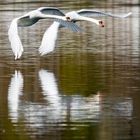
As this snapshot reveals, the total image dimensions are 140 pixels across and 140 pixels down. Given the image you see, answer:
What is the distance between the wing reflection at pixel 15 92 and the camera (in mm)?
11308

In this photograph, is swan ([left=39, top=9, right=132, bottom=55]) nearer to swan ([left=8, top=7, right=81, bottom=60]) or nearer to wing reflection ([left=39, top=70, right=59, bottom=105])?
swan ([left=8, top=7, right=81, bottom=60])

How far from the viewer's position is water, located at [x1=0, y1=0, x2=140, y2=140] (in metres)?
9.99

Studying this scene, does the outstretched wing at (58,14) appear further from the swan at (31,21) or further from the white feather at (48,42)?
the white feather at (48,42)

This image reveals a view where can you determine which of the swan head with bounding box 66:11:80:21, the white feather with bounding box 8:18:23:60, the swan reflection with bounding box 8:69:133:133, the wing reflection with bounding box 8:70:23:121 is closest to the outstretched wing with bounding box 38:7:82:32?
the swan head with bounding box 66:11:80:21

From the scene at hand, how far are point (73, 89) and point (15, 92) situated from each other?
3.07 ft

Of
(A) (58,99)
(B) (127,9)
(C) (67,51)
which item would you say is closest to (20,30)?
(C) (67,51)

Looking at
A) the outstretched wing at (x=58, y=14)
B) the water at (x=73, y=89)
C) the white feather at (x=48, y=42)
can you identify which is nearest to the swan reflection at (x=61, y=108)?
the water at (x=73, y=89)

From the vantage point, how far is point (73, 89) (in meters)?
13.3

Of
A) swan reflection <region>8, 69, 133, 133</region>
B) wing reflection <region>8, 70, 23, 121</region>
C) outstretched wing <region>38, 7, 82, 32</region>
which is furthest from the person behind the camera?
outstretched wing <region>38, 7, 82, 32</region>

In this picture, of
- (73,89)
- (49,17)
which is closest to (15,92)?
(73,89)

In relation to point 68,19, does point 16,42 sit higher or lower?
lower

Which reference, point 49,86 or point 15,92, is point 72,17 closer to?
point 49,86

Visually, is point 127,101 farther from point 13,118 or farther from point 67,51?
point 67,51

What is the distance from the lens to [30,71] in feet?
50.8
